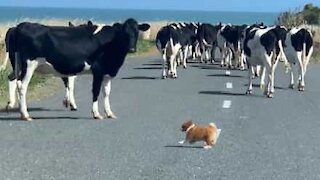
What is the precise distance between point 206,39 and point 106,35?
23045 millimetres

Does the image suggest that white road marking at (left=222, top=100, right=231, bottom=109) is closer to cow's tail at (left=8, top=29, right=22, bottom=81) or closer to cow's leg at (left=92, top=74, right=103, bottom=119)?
cow's leg at (left=92, top=74, right=103, bottom=119)

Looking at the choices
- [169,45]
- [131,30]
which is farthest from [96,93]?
[169,45]

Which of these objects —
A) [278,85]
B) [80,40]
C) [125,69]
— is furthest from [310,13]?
[80,40]

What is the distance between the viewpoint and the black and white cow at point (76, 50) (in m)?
17.0

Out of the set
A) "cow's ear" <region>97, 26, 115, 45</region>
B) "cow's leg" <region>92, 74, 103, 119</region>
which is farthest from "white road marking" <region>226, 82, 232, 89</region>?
"cow's leg" <region>92, 74, 103, 119</region>

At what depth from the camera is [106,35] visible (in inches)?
695

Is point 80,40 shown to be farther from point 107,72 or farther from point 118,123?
point 118,123

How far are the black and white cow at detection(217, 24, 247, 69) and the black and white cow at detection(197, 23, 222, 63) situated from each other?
228 cm

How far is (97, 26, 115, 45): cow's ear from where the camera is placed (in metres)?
17.6

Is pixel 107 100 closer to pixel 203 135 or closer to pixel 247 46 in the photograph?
pixel 203 135

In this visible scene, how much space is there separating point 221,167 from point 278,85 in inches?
623

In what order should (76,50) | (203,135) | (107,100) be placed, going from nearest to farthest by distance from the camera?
(203,135) < (107,100) < (76,50)

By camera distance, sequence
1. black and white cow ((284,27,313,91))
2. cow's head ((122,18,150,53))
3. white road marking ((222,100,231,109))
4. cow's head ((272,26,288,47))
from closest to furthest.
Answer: cow's head ((122,18,150,53)) < white road marking ((222,100,231,109)) < cow's head ((272,26,288,47)) < black and white cow ((284,27,313,91))

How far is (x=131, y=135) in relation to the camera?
14133 millimetres
